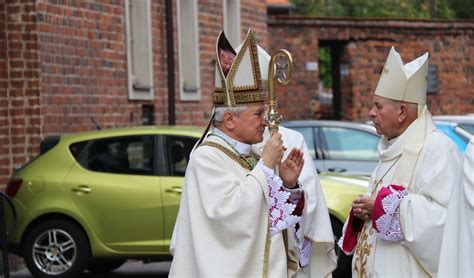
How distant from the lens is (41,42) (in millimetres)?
16984

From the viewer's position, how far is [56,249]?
46.2 feet

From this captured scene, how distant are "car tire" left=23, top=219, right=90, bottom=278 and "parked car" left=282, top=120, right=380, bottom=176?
3865 millimetres

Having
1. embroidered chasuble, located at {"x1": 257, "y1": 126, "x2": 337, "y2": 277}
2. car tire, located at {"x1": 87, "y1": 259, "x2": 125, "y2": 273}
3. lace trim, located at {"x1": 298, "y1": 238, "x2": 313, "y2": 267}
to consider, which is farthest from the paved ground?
lace trim, located at {"x1": 298, "y1": 238, "x2": 313, "y2": 267}

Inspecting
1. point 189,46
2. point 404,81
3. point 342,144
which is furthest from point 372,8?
point 404,81

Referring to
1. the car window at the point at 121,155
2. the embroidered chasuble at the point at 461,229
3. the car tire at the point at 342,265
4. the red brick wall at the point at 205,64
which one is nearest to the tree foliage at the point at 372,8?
the red brick wall at the point at 205,64

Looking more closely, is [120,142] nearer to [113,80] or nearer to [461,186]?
[113,80]

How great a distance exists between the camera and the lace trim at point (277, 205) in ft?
22.1

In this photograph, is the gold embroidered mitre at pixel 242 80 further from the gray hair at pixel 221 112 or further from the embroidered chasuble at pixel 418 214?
the embroidered chasuble at pixel 418 214

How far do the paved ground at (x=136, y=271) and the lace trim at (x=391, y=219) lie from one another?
7.73 m

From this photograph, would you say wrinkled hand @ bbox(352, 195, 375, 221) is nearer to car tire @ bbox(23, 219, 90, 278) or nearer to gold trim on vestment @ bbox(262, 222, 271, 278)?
gold trim on vestment @ bbox(262, 222, 271, 278)

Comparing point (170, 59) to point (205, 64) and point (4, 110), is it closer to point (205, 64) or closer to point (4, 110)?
point (205, 64)

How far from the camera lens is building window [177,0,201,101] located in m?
23.0

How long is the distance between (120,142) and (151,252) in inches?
50.5

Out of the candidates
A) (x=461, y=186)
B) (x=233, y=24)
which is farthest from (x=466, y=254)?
(x=233, y=24)
